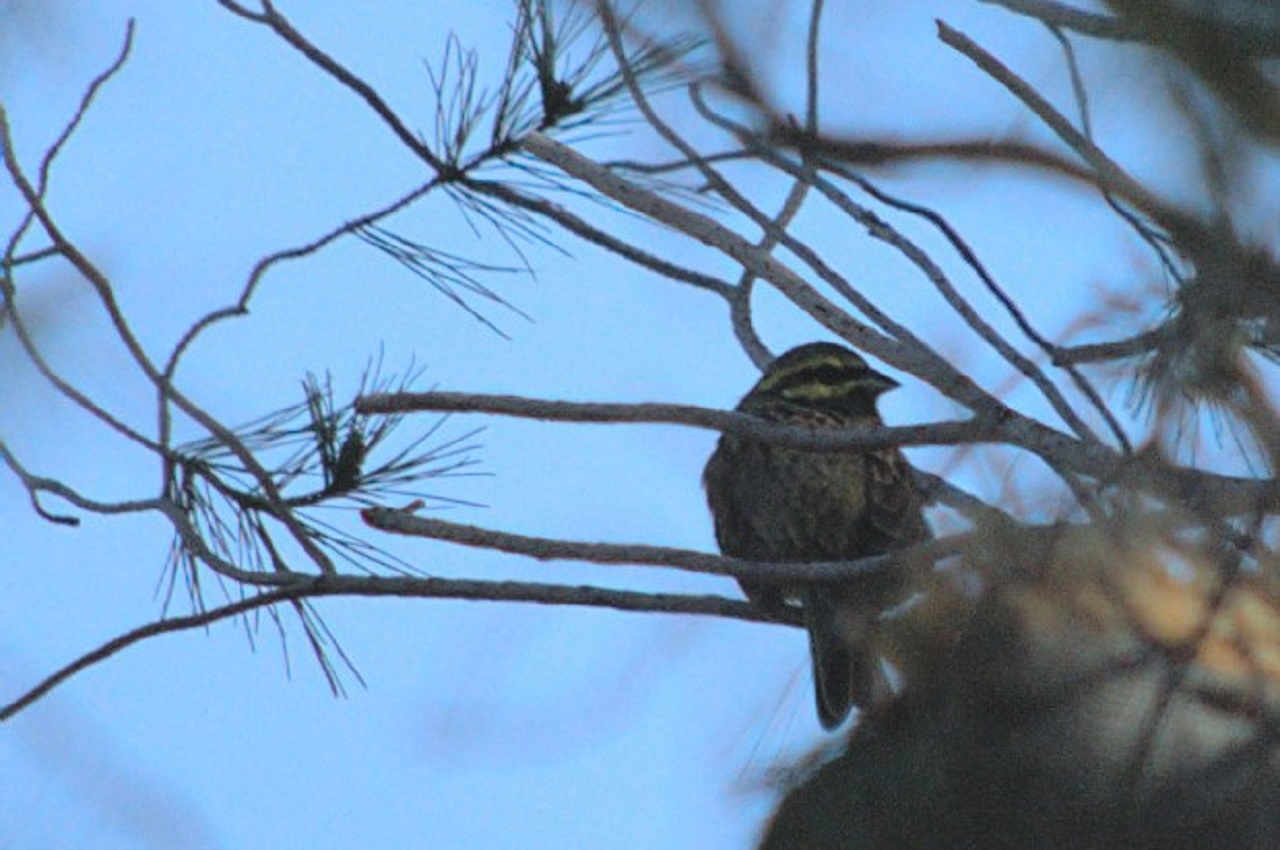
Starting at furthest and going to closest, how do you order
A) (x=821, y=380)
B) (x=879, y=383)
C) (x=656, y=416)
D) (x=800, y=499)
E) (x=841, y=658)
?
1. (x=879, y=383)
2. (x=821, y=380)
3. (x=800, y=499)
4. (x=841, y=658)
5. (x=656, y=416)

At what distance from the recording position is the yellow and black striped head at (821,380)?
644 cm

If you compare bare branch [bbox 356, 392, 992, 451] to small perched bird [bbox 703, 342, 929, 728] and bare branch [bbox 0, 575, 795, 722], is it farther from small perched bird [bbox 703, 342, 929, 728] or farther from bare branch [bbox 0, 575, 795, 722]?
small perched bird [bbox 703, 342, 929, 728]

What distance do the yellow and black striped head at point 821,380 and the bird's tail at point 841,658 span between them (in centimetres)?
141

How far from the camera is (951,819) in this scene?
8.41 ft

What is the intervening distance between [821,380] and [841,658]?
2016 millimetres

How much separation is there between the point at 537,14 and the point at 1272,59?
336 centimetres

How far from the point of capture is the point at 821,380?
6523 mm

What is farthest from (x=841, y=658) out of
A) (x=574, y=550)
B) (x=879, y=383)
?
(x=879, y=383)

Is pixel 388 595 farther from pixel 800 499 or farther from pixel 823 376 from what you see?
pixel 823 376

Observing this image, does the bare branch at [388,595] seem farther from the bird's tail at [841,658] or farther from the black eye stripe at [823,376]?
the black eye stripe at [823,376]

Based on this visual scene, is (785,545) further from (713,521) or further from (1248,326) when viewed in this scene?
(1248,326)

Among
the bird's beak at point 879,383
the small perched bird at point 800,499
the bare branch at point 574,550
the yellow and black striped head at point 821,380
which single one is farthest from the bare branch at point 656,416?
the bird's beak at point 879,383

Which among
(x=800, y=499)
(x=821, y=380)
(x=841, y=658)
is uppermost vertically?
(x=821, y=380)

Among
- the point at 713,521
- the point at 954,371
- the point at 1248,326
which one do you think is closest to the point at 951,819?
the point at 1248,326
